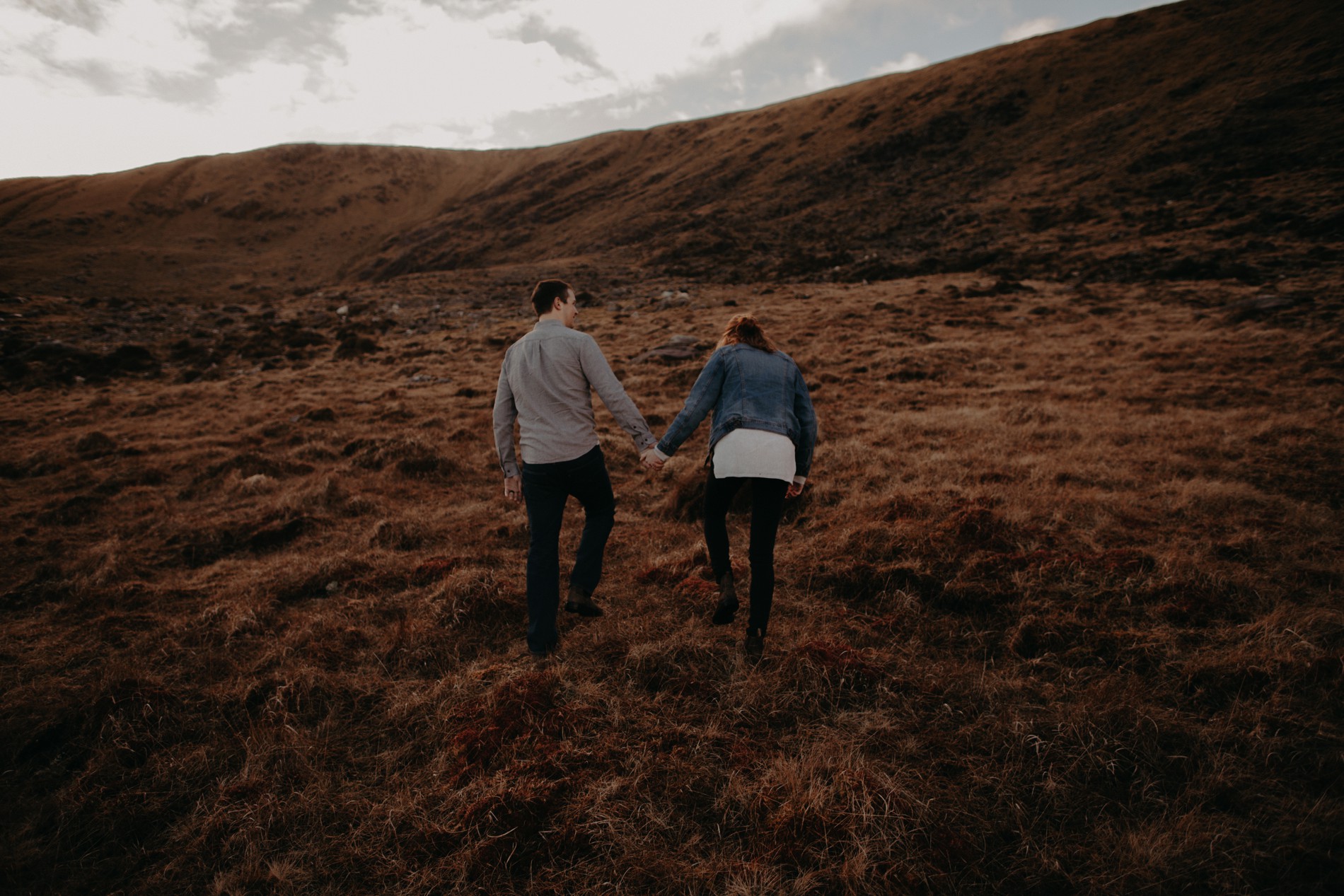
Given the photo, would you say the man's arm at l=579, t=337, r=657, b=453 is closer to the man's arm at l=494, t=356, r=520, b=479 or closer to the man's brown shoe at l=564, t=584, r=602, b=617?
the man's arm at l=494, t=356, r=520, b=479

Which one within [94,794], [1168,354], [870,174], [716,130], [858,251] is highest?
[716,130]

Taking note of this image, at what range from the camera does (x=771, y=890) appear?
2.30 metres

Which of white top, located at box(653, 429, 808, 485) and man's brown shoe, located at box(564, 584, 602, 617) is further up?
white top, located at box(653, 429, 808, 485)

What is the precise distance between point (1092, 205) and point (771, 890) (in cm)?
4032

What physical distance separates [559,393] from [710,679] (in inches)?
85.3

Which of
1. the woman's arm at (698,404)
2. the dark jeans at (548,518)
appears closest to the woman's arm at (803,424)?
the woman's arm at (698,404)

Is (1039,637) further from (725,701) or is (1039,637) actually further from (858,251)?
(858,251)

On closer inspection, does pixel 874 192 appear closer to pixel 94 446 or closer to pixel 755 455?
pixel 94 446

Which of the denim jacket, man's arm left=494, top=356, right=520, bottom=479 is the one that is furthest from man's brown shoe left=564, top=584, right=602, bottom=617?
the denim jacket

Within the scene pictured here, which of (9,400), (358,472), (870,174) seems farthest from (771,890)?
(870,174)

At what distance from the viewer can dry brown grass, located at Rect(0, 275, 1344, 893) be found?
254 centimetres

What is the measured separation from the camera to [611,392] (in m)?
3.91

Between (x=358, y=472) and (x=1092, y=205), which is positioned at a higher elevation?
(x=1092, y=205)

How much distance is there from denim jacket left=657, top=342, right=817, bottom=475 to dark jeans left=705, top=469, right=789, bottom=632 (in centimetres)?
27
